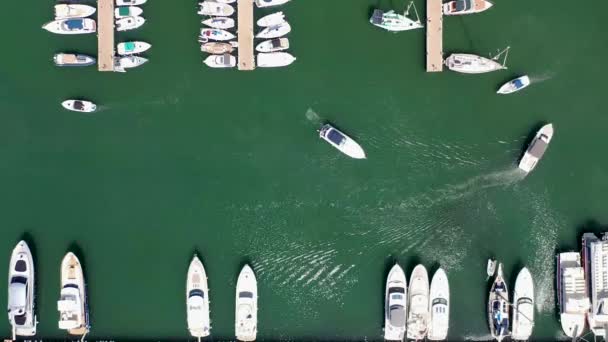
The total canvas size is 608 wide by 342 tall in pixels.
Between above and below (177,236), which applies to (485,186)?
above

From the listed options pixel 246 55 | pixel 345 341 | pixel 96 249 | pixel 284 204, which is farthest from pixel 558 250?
pixel 96 249

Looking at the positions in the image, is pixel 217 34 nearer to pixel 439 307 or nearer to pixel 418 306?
pixel 418 306

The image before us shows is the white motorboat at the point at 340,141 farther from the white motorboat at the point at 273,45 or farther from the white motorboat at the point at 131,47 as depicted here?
the white motorboat at the point at 131,47

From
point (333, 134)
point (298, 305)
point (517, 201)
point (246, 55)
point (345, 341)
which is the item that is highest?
point (246, 55)

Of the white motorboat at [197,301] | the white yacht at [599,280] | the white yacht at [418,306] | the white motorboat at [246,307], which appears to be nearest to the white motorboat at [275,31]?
the white motorboat at [246,307]

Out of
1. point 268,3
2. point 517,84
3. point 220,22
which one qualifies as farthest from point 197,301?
point 517,84

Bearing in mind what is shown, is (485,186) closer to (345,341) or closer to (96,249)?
(345,341)

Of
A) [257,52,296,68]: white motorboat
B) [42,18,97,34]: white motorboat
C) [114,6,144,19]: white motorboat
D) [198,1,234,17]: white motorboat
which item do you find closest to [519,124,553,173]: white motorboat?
[257,52,296,68]: white motorboat
